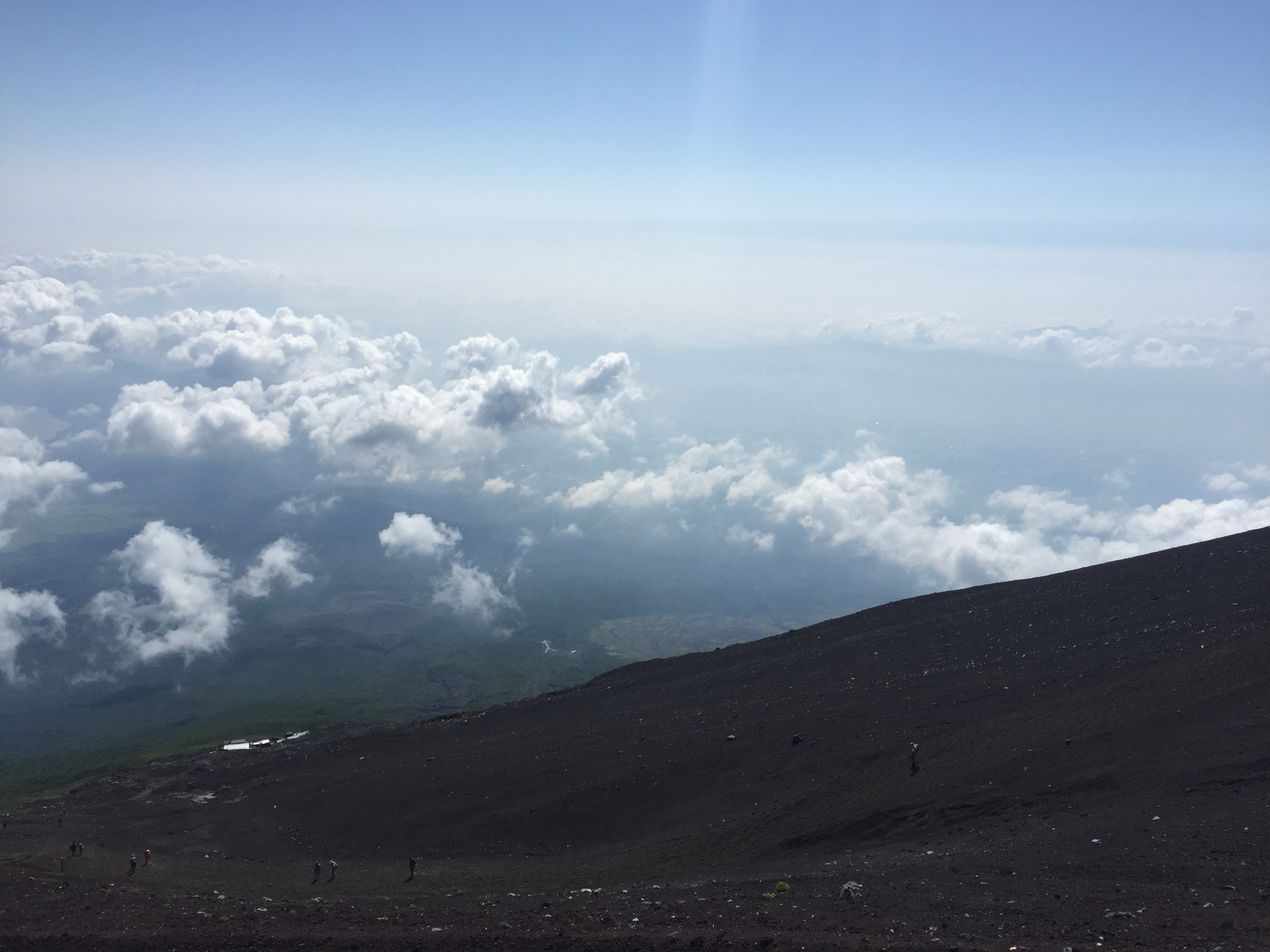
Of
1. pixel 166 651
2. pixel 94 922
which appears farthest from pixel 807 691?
pixel 166 651

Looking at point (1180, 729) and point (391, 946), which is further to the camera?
point (1180, 729)

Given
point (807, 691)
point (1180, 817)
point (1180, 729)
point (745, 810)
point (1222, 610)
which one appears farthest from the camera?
point (807, 691)

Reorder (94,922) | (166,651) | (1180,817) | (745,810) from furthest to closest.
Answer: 1. (166,651)
2. (745,810)
3. (94,922)
4. (1180,817)

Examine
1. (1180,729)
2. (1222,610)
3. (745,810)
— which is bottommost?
(745,810)

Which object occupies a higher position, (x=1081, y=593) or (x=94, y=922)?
(x=1081, y=593)

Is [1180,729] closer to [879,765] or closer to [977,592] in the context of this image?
[879,765]

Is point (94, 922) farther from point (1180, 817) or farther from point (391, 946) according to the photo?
point (1180, 817)
